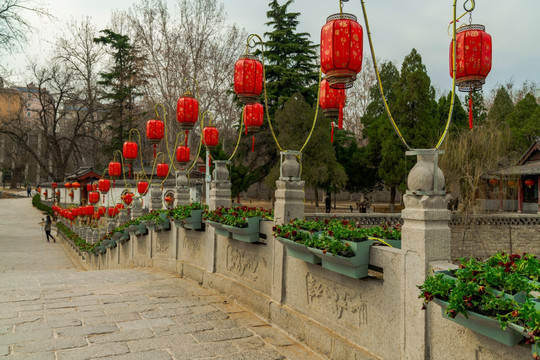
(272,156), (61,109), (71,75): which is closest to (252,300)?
(272,156)

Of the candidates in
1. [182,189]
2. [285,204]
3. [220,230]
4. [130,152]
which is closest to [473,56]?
[285,204]

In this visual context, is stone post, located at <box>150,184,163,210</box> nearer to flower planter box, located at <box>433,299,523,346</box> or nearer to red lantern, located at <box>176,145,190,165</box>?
red lantern, located at <box>176,145,190,165</box>

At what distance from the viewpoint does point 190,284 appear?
6.43m

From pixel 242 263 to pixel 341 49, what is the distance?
9.76ft

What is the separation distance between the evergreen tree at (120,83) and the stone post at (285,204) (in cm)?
2876

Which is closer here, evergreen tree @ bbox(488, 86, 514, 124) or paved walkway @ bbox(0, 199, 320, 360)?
paved walkway @ bbox(0, 199, 320, 360)

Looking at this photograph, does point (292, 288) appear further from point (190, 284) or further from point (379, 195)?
point (379, 195)

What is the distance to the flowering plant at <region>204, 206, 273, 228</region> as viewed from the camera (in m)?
4.85

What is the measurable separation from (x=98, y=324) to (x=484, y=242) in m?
16.6

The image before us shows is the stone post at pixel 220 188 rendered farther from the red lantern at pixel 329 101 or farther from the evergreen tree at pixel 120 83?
the evergreen tree at pixel 120 83

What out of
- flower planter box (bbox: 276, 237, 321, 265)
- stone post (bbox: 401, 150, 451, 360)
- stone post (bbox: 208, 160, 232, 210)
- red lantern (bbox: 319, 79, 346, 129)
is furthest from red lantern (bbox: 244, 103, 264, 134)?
stone post (bbox: 401, 150, 451, 360)

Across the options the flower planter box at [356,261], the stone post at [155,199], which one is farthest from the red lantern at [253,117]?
the flower planter box at [356,261]

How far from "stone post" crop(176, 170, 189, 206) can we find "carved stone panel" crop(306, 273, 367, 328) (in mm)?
4832

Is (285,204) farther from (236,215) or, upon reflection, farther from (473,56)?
(473,56)
